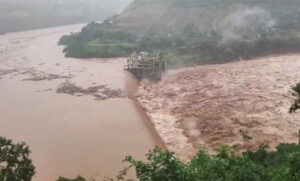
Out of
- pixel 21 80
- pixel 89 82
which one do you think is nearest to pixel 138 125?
pixel 89 82

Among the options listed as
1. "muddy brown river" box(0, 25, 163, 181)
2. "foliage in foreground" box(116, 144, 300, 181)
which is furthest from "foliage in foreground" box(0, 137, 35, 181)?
"muddy brown river" box(0, 25, 163, 181)

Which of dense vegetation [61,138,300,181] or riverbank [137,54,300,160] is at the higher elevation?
dense vegetation [61,138,300,181]

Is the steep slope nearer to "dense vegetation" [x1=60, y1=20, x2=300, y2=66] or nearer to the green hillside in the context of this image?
the green hillside

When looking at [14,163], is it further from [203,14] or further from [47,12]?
[47,12]

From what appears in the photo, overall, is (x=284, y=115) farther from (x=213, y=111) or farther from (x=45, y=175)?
(x=45, y=175)

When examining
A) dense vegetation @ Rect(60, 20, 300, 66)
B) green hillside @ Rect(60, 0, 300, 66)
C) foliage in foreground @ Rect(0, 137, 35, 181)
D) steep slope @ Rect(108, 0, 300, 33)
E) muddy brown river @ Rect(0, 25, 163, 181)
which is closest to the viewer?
foliage in foreground @ Rect(0, 137, 35, 181)

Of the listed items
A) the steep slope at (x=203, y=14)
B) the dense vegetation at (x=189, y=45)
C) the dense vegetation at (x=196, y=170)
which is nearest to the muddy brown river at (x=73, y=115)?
the dense vegetation at (x=189, y=45)
